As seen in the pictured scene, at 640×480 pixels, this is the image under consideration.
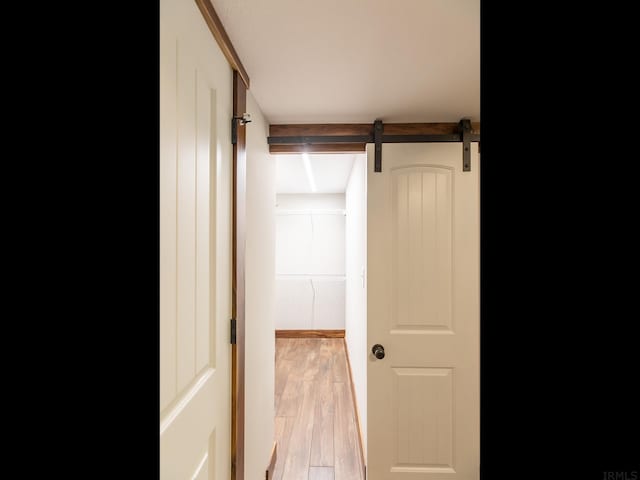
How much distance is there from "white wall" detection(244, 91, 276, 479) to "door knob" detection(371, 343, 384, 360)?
0.64m

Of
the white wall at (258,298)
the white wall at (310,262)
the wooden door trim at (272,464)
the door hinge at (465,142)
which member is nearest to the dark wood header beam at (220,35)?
the white wall at (258,298)

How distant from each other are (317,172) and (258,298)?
2.55 meters

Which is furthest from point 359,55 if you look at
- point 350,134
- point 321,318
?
point 321,318

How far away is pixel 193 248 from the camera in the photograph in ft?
3.31

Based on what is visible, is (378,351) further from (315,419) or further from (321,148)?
(315,419)

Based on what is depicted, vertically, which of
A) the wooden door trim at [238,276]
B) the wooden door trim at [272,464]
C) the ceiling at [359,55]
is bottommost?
the wooden door trim at [272,464]

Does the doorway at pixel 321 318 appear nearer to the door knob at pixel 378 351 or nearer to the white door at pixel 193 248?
the door knob at pixel 378 351

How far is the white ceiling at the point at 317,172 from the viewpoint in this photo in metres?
3.56

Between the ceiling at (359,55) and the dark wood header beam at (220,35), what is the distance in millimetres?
28
